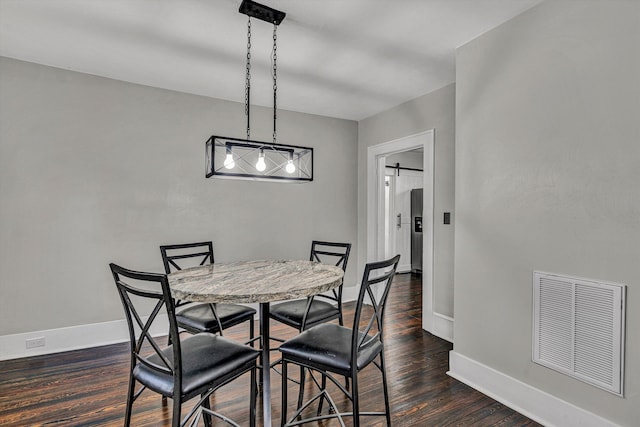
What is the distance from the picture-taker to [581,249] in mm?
1778

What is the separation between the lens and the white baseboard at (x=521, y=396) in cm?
177

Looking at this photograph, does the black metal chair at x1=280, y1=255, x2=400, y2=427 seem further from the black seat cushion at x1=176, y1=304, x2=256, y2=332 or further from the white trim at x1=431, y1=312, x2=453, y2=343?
the white trim at x1=431, y1=312, x2=453, y2=343

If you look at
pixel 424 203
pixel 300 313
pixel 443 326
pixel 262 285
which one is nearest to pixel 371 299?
pixel 262 285

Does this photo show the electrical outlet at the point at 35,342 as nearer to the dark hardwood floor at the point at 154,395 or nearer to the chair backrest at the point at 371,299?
the dark hardwood floor at the point at 154,395

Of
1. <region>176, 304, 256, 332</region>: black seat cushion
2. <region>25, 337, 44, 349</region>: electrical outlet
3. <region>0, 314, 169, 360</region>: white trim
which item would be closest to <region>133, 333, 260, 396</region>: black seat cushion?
<region>176, 304, 256, 332</region>: black seat cushion

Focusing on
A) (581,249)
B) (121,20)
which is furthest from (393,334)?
(121,20)

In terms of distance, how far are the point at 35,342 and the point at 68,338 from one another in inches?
8.9

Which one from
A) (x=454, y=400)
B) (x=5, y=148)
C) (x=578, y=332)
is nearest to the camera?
(x=578, y=332)

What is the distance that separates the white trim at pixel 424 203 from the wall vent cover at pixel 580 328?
4.66 ft

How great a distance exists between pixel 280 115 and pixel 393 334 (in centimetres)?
282

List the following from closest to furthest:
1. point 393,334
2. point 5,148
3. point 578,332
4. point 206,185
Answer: point 578,332
point 5,148
point 393,334
point 206,185

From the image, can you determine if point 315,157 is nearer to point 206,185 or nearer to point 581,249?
point 206,185

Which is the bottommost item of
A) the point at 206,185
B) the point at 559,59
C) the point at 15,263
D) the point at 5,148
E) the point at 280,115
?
A: the point at 15,263

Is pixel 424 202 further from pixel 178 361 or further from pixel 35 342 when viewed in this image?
pixel 35 342
